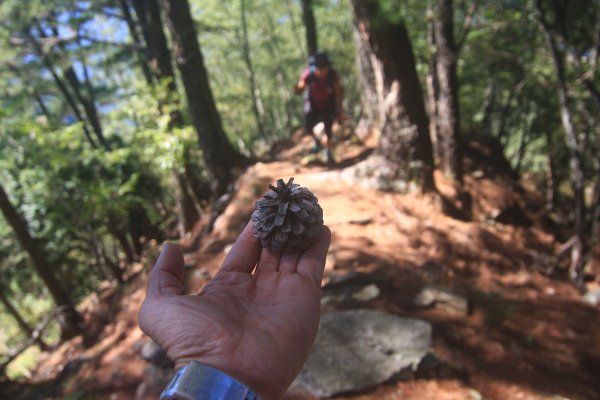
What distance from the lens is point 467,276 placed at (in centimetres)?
498

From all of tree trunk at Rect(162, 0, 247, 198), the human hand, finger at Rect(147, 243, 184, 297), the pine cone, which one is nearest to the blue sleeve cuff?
the human hand

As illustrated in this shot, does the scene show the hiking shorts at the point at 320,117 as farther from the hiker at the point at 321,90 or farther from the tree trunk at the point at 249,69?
the tree trunk at the point at 249,69

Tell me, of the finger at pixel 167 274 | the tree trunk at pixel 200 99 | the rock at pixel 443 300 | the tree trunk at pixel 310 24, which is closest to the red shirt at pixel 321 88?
the tree trunk at pixel 200 99

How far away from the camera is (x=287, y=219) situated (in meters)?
2.29

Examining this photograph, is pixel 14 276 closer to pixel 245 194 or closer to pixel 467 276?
pixel 245 194

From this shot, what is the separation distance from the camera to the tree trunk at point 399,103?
17.2 feet

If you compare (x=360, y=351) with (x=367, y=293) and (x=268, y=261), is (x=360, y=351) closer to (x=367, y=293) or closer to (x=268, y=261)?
(x=367, y=293)

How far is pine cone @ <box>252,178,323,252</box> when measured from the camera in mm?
2271

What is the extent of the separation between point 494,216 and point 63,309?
837 centimetres

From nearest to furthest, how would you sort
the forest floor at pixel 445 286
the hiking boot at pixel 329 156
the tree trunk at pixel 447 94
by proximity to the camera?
the forest floor at pixel 445 286 < the tree trunk at pixel 447 94 < the hiking boot at pixel 329 156

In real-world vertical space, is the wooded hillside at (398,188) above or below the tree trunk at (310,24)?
below

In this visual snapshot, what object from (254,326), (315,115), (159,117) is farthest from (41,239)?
(254,326)

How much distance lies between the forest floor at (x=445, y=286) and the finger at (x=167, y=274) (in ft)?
6.10

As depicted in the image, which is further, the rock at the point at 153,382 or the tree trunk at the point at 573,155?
the tree trunk at the point at 573,155
